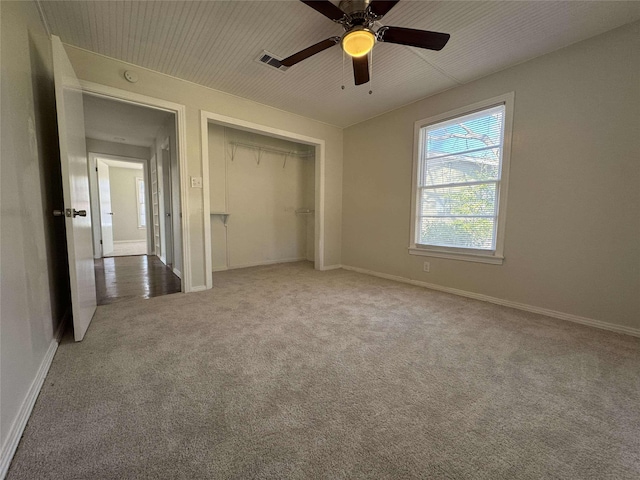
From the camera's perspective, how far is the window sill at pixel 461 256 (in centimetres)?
279

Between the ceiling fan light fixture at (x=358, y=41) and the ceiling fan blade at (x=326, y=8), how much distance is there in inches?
5.6

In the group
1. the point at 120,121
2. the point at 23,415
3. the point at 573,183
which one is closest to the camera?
the point at 23,415

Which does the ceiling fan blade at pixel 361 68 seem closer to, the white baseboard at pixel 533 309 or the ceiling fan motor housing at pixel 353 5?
the ceiling fan motor housing at pixel 353 5

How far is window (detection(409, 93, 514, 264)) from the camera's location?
2760 millimetres

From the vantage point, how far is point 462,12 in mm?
1936

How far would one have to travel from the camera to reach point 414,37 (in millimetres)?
1820

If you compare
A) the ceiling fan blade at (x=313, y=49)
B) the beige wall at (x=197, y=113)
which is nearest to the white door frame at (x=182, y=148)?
the beige wall at (x=197, y=113)

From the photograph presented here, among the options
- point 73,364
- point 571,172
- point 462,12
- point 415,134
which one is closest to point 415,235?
point 415,134

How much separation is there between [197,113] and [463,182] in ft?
11.0

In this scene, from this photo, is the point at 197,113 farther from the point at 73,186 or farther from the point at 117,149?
the point at 117,149

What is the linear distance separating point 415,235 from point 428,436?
9.09 ft

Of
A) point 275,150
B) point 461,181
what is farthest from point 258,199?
point 461,181

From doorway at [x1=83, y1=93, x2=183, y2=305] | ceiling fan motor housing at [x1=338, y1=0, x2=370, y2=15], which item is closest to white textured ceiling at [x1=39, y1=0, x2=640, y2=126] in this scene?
ceiling fan motor housing at [x1=338, y1=0, x2=370, y2=15]

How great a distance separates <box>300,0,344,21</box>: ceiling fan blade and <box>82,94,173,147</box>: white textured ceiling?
237 centimetres
